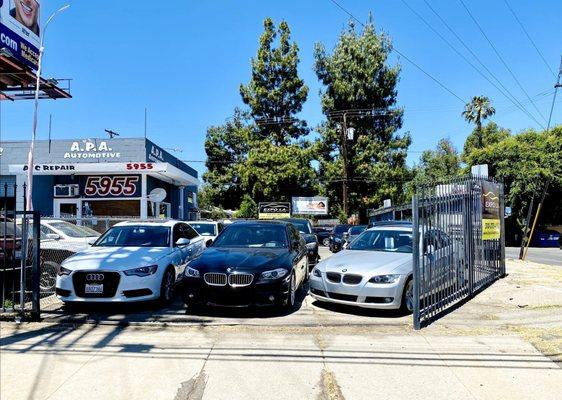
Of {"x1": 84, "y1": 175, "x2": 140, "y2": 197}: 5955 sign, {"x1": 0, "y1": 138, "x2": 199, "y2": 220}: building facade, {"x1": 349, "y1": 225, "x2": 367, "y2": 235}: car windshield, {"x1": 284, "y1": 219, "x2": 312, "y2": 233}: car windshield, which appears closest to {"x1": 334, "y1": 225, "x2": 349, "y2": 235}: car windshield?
{"x1": 349, "y1": 225, "x2": 367, "y2": 235}: car windshield

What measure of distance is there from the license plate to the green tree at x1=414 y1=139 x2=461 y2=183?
175 ft

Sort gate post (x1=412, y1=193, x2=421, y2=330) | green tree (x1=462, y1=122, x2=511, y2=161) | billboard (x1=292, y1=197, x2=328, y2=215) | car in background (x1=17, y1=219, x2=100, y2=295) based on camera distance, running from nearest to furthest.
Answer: gate post (x1=412, y1=193, x2=421, y2=330) < car in background (x1=17, y1=219, x2=100, y2=295) < billboard (x1=292, y1=197, x2=328, y2=215) < green tree (x1=462, y1=122, x2=511, y2=161)

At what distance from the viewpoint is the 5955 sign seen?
23.6 m

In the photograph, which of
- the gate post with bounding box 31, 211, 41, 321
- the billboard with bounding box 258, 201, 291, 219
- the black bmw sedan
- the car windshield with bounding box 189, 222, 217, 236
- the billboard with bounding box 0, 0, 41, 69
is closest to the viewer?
the gate post with bounding box 31, 211, 41, 321

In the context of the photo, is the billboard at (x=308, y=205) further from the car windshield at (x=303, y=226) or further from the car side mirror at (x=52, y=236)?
the car side mirror at (x=52, y=236)

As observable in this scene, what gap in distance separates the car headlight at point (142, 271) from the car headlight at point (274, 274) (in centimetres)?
198

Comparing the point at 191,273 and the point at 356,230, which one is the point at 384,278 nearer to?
the point at 191,273

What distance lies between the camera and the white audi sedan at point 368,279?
25.2 feet

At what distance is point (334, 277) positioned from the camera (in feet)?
26.7

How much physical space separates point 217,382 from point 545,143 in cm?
3789

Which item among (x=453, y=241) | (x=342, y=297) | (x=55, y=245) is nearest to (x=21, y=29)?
(x=55, y=245)

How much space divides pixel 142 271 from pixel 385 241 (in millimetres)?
4583

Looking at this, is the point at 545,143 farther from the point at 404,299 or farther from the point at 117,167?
the point at 404,299

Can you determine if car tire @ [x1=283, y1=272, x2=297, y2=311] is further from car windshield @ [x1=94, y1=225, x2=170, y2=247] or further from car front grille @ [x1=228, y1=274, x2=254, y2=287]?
car windshield @ [x1=94, y1=225, x2=170, y2=247]
